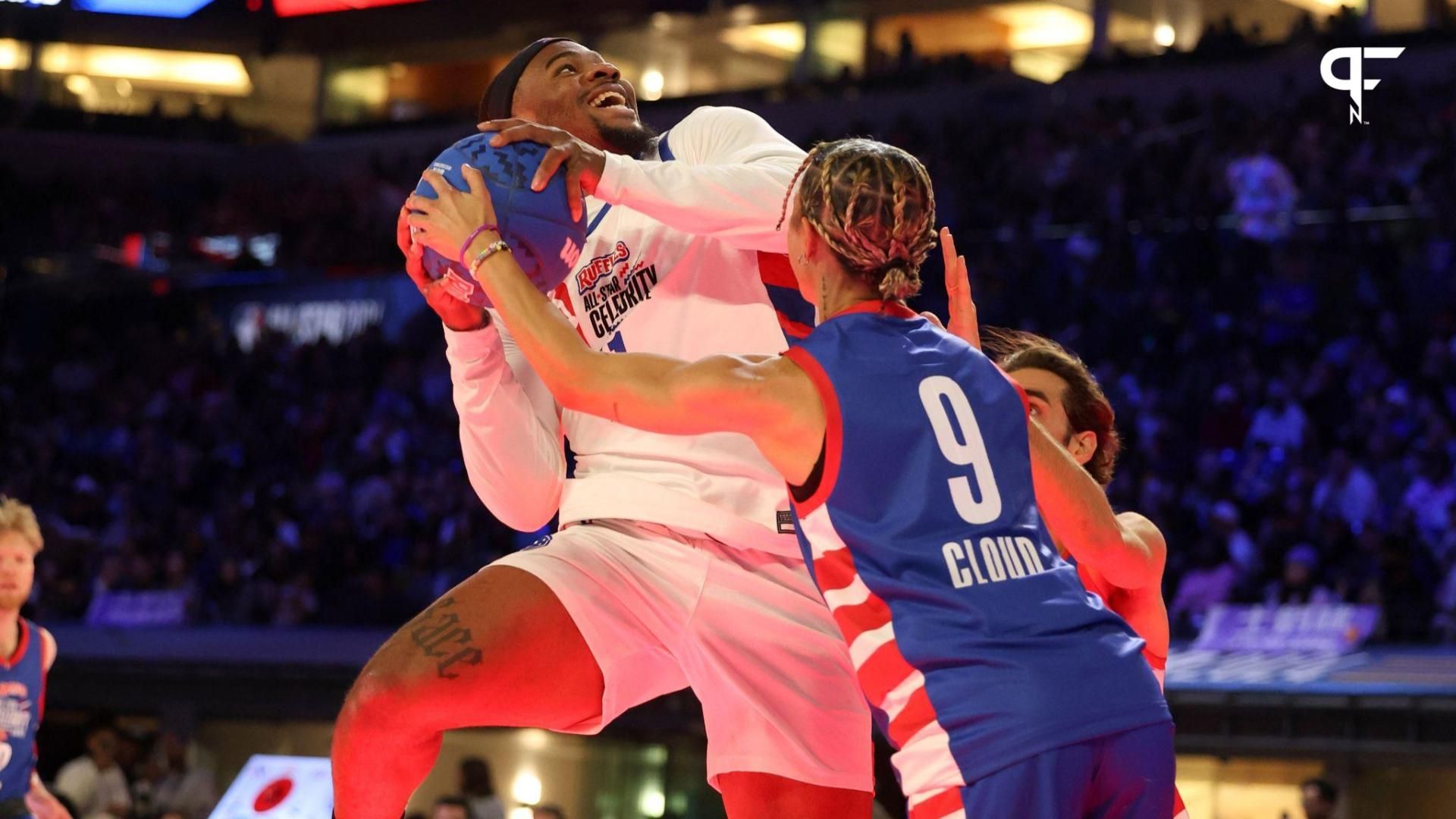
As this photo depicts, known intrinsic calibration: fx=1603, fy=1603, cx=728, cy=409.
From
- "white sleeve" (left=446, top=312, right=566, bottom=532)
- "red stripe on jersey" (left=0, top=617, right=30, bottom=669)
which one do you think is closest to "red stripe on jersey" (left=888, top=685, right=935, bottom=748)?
"white sleeve" (left=446, top=312, right=566, bottom=532)

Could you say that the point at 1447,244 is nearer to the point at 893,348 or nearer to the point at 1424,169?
the point at 1424,169

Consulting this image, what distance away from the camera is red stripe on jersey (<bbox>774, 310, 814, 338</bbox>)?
311cm

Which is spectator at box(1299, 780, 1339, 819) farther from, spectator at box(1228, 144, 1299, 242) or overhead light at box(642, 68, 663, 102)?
overhead light at box(642, 68, 663, 102)

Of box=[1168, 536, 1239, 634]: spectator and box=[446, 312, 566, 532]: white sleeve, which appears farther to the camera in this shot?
box=[1168, 536, 1239, 634]: spectator

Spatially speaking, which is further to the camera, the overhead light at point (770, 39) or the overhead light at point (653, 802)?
the overhead light at point (770, 39)

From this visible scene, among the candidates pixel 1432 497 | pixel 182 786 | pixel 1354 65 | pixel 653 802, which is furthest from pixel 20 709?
pixel 1354 65

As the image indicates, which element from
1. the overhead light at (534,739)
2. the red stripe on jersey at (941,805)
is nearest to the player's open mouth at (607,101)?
the red stripe on jersey at (941,805)

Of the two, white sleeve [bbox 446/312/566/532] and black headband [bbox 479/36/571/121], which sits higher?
black headband [bbox 479/36/571/121]

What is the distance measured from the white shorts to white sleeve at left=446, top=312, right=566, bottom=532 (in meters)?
0.16

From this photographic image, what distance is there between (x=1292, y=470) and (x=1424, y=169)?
10.8ft

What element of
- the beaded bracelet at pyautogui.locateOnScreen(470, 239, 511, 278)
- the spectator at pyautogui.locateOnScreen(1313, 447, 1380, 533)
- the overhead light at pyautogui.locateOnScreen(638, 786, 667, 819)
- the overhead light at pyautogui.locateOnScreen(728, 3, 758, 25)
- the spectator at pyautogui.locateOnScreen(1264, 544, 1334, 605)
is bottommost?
the overhead light at pyautogui.locateOnScreen(638, 786, 667, 819)

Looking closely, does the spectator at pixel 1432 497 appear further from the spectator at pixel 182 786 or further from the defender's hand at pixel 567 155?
the defender's hand at pixel 567 155

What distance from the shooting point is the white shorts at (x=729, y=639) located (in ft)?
9.46

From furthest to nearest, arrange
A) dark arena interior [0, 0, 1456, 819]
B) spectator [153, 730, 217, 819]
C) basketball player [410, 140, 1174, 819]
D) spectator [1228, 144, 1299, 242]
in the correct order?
1. spectator [1228, 144, 1299, 242]
2. spectator [153, 730, 217, 819]
3. dark arena interior [0, 0, 1456, 819]
4. basketball player [410, 140, 1174, 819]
